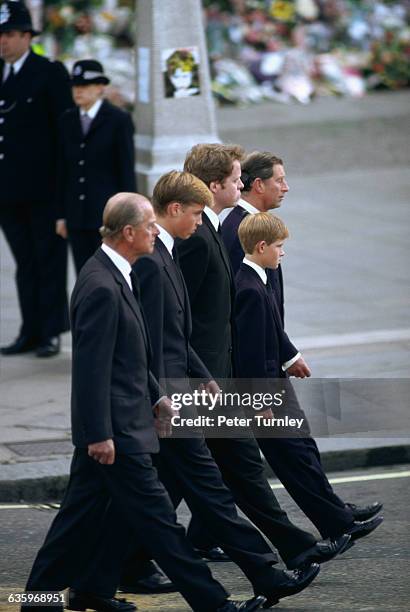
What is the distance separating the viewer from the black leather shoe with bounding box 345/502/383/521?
639 cm

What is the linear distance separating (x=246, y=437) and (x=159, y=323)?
73cm

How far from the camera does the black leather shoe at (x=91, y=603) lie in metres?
5.40

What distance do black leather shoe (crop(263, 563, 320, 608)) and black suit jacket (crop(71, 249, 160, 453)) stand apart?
77cm

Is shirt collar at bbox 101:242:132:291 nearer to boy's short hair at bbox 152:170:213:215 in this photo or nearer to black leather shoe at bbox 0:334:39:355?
boy's short hair at bbox 152:170:213:215

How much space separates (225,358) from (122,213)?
1067 mm

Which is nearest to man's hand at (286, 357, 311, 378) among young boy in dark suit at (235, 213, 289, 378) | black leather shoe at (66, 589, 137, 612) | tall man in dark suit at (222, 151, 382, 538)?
tall man in dark suit at (222, 151, 382, 538)

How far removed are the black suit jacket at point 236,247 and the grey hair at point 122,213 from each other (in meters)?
1.22

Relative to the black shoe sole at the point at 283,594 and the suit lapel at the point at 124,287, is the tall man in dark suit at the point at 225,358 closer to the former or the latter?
the black shoe sole at the point at 283,594

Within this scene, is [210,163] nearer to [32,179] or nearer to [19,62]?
[32,179]

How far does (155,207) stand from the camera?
562 cm

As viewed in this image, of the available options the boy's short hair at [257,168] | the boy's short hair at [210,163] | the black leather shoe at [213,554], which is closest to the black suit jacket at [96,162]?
the boy's short hair at [257,168]

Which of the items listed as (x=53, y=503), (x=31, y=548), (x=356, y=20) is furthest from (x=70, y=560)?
(x=356, y=20)

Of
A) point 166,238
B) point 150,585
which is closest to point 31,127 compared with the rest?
point 166,238

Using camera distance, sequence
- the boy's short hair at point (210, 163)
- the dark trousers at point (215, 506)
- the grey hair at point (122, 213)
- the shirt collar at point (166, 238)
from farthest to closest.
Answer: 1. the boy's short hair at point (210, 163)
2. the shirt collar at point (166, 238)
3. the dark trousers at point (215, 506)
4. the grey hair at point (122, 213)
